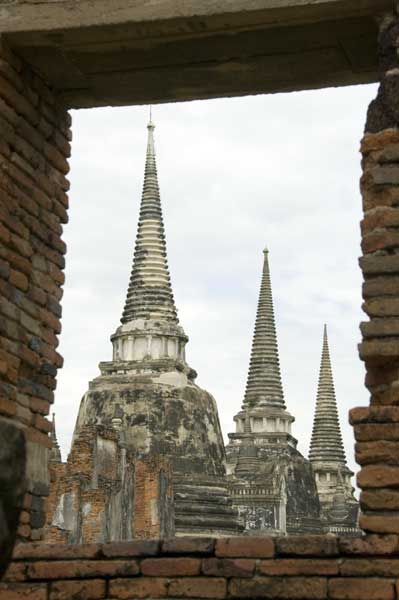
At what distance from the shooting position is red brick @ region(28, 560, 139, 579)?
232 inches

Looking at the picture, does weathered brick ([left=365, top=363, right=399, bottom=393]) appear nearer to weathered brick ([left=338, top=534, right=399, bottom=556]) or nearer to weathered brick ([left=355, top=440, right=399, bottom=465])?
weathered brick ([left=355, top=440, right=399, bottom=465])

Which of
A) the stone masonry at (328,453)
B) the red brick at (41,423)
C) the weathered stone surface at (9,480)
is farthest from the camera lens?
the stone masonry at (328,453)

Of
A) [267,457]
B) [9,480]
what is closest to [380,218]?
[9,480]

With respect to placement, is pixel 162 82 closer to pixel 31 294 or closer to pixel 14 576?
pixel 31 294

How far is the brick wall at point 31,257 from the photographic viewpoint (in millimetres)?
6641

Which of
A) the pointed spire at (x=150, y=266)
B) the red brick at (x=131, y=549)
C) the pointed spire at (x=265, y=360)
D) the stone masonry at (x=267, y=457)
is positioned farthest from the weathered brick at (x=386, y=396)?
the pointed spire at (x=265, y=360)

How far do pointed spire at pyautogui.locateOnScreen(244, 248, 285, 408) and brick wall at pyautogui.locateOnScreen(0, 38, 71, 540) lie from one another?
40.5 meters

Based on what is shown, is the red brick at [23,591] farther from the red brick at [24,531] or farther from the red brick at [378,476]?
the red brick at [378,476]

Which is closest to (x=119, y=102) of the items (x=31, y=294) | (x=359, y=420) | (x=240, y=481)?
(x=31, y=294)

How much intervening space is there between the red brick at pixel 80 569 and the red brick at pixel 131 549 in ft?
0.12

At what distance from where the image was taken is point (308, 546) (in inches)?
223

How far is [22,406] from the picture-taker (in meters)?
6.75

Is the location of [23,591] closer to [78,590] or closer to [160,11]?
[78,590]

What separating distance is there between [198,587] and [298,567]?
0.47m
